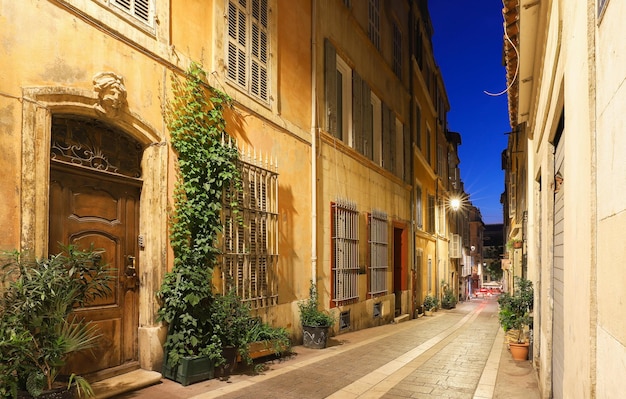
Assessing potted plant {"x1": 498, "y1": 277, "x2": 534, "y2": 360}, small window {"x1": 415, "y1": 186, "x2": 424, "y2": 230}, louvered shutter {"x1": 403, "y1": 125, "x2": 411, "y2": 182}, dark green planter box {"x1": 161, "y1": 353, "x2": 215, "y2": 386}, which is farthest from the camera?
small window {"x1": 415, "y1": 186, "x2": 424, "y2": 230}

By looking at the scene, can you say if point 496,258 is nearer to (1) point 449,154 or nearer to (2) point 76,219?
(1) point 449,154

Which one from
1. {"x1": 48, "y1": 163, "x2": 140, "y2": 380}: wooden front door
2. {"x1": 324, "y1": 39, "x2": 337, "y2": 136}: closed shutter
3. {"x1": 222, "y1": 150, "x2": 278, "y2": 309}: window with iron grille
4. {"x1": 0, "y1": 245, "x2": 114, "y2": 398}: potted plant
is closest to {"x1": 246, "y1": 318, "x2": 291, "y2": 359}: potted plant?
{"x1": 222, "y1": 150, "x2": 278, "y2": 309}: window with iron grille

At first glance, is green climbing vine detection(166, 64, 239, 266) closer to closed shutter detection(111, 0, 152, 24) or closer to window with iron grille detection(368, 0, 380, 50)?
closed shutter detection(111, 0, 152, 24)

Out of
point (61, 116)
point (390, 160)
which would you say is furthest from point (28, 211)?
point (390, 160)

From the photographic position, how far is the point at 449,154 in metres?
31.3

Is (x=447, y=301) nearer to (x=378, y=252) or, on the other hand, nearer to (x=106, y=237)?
(x=378, y=252)

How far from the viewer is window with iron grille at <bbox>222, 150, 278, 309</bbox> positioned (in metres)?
7.07

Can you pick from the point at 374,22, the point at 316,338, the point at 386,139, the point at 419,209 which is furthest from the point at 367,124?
the point at 419,209

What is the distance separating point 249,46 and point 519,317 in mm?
7025

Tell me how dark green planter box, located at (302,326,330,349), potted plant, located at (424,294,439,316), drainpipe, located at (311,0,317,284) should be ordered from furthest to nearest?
potted plant, located at (424,294,439,316) < drainpipe, located at (311,0,317,284) < dark green planter box, located at (302,326,330,349)

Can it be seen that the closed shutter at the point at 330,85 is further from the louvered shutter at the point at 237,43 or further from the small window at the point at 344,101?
the louvered shutter at the point at 237,43

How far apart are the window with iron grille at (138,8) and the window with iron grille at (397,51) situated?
39.4 feet

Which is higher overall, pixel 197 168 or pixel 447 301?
pixel 197 168

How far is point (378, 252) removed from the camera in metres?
13.4
